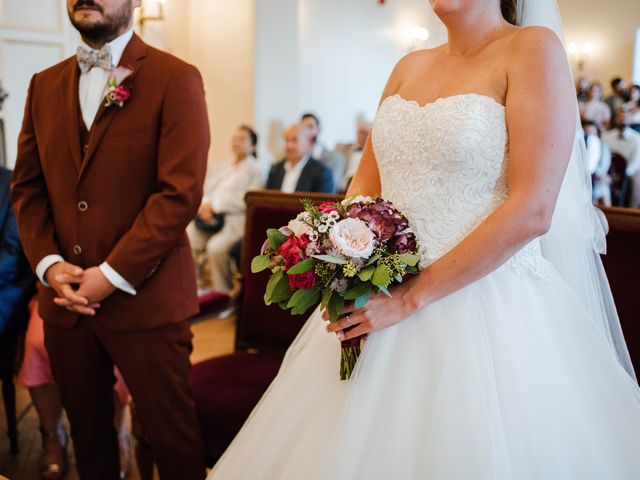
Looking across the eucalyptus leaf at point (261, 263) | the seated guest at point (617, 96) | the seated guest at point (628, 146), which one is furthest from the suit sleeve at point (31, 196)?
the seated guest at point (617, 96)

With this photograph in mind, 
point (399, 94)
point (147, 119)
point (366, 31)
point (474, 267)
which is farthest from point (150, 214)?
point (366, 31)

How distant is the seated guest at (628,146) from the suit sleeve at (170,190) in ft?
20.0

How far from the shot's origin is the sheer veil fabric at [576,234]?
163 centimetres

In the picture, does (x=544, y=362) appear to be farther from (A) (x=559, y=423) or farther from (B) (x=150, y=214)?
(B) (x=150, y=214)

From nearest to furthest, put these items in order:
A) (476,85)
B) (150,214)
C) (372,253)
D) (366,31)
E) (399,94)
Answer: (372,253)
(476,85)
(399,94)
(150,214)
(366,31)

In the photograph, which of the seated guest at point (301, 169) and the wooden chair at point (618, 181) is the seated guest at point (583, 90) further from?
the seated guest at point (301, 169)

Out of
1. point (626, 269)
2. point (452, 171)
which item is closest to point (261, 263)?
point (452, 171)

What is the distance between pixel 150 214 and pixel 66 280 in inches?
12.9

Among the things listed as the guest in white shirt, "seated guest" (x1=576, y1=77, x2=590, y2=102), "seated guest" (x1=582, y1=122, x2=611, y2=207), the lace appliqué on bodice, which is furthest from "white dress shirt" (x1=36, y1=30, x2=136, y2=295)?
"seated guest" (x1=576, y1=77, x2=590, y2=102)

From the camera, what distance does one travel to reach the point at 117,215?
1985mm

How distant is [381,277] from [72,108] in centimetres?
119

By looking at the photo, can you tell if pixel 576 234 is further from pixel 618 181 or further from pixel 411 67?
pixel 618 181

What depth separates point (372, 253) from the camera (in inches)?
53.2

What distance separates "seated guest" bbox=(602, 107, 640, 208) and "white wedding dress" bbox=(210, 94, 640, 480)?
6.08 m
